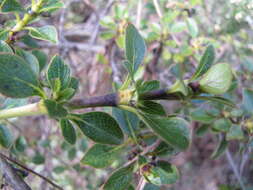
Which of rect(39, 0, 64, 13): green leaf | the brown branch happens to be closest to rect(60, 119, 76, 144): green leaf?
the brown branch

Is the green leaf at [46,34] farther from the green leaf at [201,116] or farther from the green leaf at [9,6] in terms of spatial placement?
the green leaf at [201,116]

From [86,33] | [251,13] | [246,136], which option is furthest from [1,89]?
[86,33]

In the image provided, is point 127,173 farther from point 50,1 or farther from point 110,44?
point 110,44

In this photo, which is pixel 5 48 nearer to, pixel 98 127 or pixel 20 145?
pixel 98 127

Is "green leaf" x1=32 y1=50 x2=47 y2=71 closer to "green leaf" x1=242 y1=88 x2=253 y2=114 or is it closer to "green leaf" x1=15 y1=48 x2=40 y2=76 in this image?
"green leaf" x1=15 y1=48 x2=40 y2=76

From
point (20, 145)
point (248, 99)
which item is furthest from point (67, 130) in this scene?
point (248, 99)
